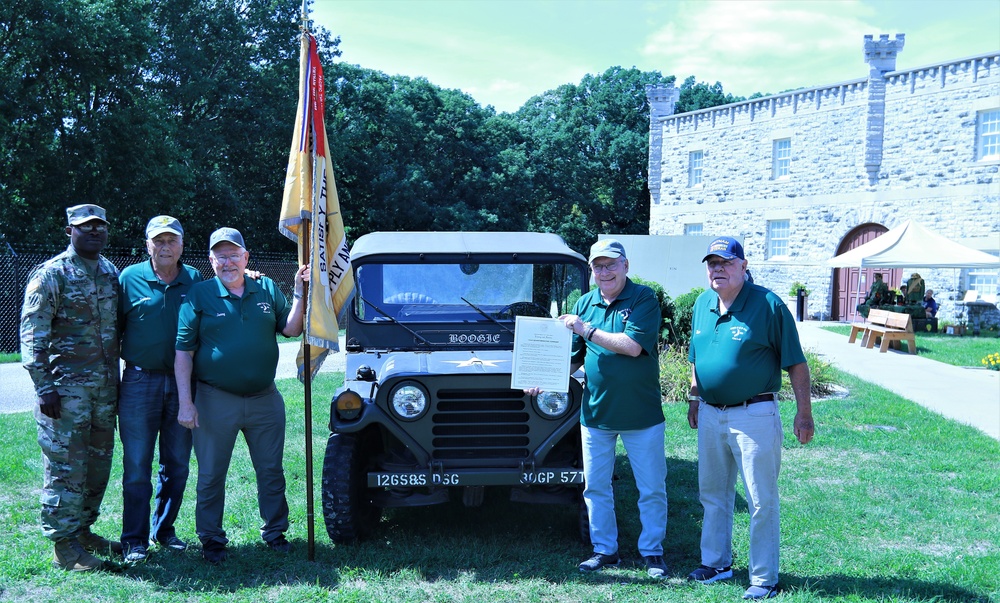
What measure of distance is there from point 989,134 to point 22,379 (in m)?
24.0

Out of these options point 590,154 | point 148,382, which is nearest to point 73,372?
point 148,382

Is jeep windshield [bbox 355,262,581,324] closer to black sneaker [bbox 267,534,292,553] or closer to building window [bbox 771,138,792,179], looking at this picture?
black sneaker [bbox 267,534,292,553]

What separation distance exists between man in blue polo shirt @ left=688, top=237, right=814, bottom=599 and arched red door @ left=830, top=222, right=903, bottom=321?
23113 mm

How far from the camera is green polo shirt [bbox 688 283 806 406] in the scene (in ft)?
13.9

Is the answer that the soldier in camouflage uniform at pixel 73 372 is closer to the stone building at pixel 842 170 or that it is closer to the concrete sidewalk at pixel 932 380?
the concrete sidewalk at pixel 932 380

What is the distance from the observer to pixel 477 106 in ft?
137

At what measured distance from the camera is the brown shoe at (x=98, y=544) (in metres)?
4.88

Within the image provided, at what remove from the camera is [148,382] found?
4.84 meters

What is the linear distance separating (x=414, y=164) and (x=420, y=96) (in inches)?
153

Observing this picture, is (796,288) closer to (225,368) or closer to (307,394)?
(307,394)

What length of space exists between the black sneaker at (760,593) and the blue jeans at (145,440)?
11.3 feet

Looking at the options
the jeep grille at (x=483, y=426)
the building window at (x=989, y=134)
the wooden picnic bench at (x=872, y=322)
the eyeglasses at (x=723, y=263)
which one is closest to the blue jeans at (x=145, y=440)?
the jeep grille at (x=483, y=426)

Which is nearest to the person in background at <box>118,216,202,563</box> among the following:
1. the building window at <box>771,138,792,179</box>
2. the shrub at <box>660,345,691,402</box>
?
the shrub at <box>660,345,691,402</box>

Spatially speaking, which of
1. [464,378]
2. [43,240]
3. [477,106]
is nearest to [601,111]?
[477,106]
